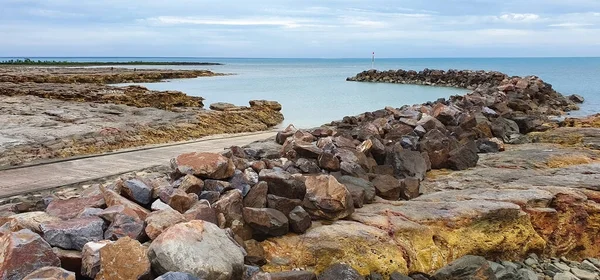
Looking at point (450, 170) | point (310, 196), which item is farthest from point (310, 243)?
point (450, 170)

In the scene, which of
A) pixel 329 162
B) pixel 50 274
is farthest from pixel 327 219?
pixel 50 274

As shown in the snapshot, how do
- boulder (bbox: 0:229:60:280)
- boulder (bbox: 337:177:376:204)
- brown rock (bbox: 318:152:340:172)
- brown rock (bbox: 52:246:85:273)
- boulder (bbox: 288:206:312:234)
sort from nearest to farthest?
boulder (bbox: 0:229:60:280) → brown rock (bbox: 52:246:85:273) → boulder (bbox: 288:206:312:234) → boulder (bbox: 337:177:376:204) → brown rock (bbox: 318:152:340:172)

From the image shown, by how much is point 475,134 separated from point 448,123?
1.06 m

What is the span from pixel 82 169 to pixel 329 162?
12.2 ft

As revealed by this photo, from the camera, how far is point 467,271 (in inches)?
159

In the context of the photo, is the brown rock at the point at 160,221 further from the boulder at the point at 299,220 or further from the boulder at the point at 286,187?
the boulder at the point at 286,187

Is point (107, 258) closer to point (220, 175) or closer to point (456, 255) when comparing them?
point (220, 175)

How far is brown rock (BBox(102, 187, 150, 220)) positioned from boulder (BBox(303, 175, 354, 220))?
1441 millimetres

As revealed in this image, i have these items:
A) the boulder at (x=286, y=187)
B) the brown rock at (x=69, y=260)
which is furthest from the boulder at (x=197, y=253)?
the boulder at (x=286, y=187)

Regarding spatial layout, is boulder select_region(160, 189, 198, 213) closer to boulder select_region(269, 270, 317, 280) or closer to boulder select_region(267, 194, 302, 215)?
boulder select_region(267, 194, 302, 215)

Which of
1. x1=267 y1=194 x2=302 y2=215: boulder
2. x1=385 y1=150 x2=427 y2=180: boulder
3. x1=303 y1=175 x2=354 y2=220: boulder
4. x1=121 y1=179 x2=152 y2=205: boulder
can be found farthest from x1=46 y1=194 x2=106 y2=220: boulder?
x1=385 y1=150 x2=427 y2=180: boulder

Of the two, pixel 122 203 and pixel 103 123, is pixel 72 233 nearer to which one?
pixel 122 203

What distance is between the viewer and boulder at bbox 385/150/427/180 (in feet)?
20.8

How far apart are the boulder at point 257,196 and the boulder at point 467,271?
1625 millimetres
